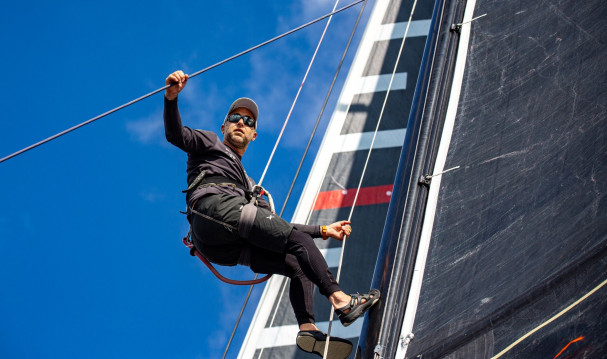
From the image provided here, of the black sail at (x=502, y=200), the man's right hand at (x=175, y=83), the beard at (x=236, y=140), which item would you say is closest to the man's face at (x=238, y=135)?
the beard at (x=236, y=140)

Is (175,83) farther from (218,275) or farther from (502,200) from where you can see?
(502,200)

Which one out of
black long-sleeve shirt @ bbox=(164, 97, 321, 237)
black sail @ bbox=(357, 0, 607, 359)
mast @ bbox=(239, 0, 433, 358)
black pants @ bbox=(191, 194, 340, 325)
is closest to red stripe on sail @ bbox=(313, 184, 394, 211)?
mast @ bbox=(239, 0, 433, 358)

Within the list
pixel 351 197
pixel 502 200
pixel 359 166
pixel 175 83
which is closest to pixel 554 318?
pixel 502 200

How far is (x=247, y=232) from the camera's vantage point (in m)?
3.66

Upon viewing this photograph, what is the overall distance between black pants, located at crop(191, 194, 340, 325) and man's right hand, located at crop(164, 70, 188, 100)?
1.51 feet

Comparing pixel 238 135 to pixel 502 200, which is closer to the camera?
pixel 502 200

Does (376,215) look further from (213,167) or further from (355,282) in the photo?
(213,167)

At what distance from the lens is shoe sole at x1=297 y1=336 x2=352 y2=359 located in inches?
144

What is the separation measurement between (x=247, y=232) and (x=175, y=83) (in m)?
0.68

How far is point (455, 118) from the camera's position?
12.8 feet

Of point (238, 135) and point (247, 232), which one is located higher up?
point (238, 135)

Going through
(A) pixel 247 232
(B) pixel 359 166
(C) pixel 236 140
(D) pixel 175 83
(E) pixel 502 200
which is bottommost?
(A) pixel 247 232

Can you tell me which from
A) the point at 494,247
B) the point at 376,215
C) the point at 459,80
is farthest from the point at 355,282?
the point at 494,247

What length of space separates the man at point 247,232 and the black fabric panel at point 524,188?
359 mm
